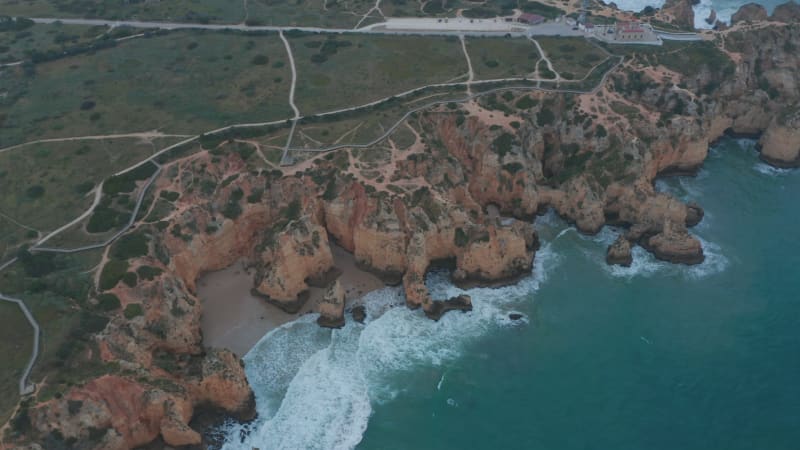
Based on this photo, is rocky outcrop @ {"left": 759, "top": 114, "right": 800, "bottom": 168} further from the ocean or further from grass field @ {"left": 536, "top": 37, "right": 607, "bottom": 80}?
the ocean

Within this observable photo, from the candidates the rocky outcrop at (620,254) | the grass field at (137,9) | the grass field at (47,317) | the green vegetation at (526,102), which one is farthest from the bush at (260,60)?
the rocky outcrop at (620,254)

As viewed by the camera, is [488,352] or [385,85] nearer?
[488,352]

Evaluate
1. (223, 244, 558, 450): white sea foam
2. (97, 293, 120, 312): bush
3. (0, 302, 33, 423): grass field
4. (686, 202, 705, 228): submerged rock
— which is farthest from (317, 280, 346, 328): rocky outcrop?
(686, 202, 705, 228): submerged rock

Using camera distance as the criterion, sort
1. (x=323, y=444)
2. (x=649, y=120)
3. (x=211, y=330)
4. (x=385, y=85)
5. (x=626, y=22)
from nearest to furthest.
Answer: (x=323, y=444) → (x=211, y=330) → (x=649, y=120) → (x=385, y=85) → (x=626, y=22)

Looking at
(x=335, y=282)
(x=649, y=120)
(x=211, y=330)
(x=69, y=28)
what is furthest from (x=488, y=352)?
(x=69, y=28)

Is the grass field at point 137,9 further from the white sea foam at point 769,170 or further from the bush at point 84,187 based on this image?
the white sea foam at point 769,170

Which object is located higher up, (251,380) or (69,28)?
(69,28)

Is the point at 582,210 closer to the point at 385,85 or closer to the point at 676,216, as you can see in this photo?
the point at 676,216
